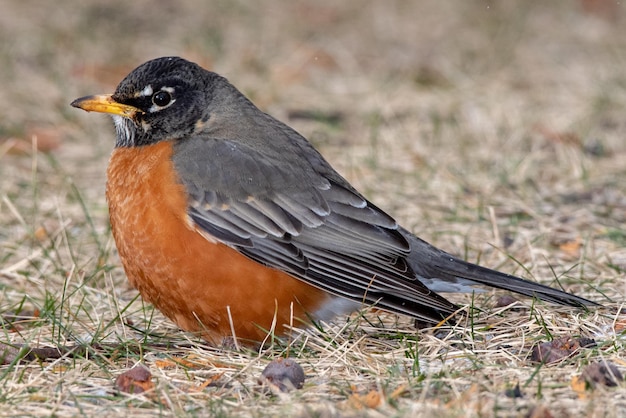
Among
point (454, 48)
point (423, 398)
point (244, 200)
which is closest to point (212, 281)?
point (244, 200)

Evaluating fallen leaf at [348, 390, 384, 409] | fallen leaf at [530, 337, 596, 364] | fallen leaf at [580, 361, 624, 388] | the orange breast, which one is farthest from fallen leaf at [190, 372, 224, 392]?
fallen leaf at [580, 361, 624, 388]

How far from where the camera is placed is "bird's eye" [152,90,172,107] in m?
5.29

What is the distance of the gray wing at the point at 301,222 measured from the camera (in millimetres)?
4727

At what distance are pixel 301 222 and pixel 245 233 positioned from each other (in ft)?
0.94

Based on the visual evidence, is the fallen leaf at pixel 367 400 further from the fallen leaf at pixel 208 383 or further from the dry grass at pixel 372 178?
the fallen leaf at pixel 208 383

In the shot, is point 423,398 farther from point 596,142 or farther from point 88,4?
point 88,4

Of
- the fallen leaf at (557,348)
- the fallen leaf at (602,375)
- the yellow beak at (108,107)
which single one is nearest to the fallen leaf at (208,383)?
the fallen leaf at (557,348)

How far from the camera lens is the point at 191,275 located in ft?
15.0

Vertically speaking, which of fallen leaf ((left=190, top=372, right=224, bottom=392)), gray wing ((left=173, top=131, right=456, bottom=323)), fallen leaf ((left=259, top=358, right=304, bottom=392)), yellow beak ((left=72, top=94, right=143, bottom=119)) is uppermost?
yellow beak ((left=72, top=94, right=143, bottom=119))

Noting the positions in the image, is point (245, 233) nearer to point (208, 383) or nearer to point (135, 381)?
point (208, 383)

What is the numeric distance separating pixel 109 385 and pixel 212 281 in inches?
29.3

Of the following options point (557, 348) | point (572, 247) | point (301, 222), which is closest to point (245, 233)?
point (301, 222)

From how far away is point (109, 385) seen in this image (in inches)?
160

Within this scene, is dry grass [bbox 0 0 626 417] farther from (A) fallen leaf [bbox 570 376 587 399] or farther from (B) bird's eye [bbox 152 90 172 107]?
(B) bird's eye [bbox 152 90 172 107]
